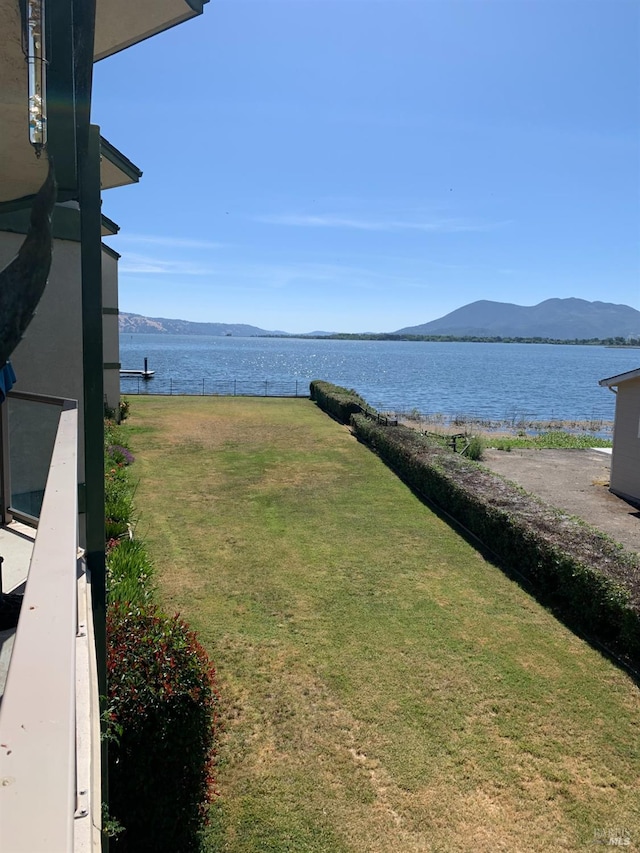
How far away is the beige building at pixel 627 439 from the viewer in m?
16.1

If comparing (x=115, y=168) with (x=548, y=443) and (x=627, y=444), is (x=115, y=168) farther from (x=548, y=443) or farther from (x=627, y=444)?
(x=548, y=443)

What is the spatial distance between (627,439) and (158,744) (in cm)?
1563

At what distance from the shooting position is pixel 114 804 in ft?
14.4

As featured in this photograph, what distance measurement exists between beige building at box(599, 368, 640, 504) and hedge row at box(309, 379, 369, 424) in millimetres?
11807

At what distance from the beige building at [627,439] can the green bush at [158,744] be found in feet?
47.7

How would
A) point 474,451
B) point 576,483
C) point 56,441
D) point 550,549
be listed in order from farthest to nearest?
point 474,451, point 576,483, point 550,549, point 56,441

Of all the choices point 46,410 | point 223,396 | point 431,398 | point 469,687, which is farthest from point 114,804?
point 431,398

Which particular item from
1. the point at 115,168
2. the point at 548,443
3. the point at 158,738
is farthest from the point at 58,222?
the point at 548,443

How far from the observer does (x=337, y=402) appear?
1114 inches

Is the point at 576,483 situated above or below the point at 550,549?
below

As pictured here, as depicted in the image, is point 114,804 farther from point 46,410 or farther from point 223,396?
point 223,396

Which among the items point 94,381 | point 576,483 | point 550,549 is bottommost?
point 576,483

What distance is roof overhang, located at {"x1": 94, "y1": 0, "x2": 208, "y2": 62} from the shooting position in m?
4.96

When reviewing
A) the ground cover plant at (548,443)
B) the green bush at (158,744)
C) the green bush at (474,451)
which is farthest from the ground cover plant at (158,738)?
the ground cover plant at (548,443)
